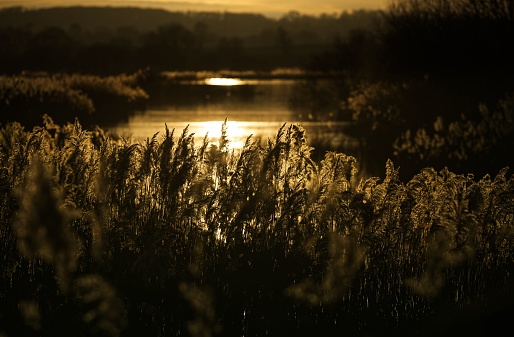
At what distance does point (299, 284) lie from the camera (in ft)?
24.8

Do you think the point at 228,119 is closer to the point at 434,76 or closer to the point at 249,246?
the point at 434,76

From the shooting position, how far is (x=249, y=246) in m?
8.11

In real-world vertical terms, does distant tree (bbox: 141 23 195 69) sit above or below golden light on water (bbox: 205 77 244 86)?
above

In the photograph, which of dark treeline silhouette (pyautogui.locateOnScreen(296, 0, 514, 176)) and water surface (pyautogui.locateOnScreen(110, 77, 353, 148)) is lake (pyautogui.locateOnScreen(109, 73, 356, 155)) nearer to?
water surface (pyautogui.locateOnScreen(110, 77, 353, 148))

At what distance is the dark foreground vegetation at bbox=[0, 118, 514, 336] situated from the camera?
285 inches

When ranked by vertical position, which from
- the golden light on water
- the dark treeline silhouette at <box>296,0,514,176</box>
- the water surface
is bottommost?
the water surface

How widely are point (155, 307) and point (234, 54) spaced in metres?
136

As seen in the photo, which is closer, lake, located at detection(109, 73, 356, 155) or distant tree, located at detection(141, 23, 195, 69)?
lake, located at detection(109, 73, 356, 155)

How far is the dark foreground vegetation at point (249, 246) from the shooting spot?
23.8 ft

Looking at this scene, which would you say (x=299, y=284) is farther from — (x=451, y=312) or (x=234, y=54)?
(x=234, y=54)

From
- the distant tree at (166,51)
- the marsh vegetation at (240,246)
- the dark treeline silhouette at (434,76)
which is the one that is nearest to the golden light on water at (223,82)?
the distant tree at (166,51)

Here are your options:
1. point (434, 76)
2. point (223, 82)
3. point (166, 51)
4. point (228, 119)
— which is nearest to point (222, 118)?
point (228, 119)

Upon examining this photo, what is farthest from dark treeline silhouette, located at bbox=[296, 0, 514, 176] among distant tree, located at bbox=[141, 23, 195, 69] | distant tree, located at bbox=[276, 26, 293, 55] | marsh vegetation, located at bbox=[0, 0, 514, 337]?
distant tree, located at bbox=[276, 26, 293, 55]

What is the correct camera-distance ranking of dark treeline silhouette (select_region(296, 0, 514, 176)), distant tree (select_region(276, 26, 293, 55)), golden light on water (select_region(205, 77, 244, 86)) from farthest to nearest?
distant tree (select_region(276, 26, 293, 55))
golden light on water (select_region(205, 77, 244, 86))
dark treeline silhouette (select_region(296, 0, 514, 176))
